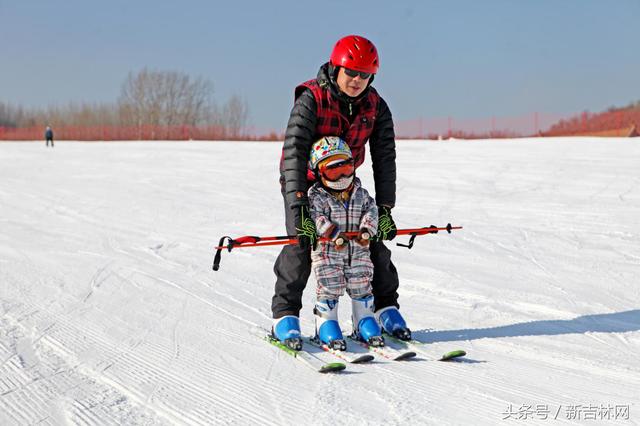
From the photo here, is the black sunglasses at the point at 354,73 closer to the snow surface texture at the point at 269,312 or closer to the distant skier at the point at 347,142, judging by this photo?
the distant skier at the point at 347,142

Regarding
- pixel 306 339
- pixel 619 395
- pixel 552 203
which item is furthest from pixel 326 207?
pixel 552 203

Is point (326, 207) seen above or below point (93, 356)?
above

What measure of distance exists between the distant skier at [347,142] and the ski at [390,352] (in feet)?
0.69

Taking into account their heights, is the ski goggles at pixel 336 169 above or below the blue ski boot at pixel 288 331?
above

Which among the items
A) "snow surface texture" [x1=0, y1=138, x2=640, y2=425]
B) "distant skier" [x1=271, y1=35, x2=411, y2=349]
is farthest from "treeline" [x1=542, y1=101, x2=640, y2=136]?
"distant skier" [x1=271, y1=35, x2=411, y2=349]

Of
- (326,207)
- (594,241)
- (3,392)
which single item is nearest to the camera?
(3,392)

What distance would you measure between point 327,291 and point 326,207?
Result: 476mm

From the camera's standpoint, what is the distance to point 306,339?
424cm

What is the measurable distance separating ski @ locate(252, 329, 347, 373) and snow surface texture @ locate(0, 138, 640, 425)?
0.06m

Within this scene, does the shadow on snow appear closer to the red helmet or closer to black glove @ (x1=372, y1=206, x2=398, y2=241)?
black glove @ (x1=372, y1=206, x2=398, y2=241)

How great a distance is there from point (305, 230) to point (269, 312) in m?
1.32

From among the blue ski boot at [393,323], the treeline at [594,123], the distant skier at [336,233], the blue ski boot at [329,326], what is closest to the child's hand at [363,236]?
the distant skier at [336,233]

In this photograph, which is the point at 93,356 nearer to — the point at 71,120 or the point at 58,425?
the point at 58,425

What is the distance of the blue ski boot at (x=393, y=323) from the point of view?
4129mm
